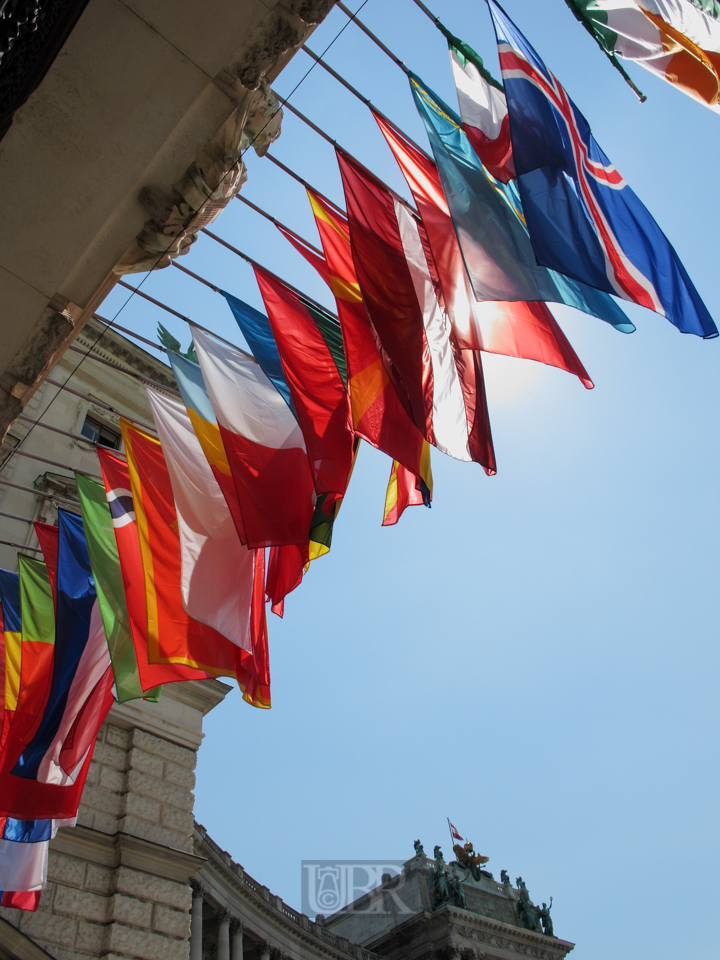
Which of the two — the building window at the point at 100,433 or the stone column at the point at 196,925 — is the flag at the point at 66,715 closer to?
the building window at the point at 100,433

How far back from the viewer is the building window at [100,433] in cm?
1853

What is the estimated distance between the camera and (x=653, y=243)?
26.1ft

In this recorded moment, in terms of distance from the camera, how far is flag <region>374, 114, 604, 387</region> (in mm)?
7641

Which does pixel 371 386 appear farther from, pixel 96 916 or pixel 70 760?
pixel 96 916

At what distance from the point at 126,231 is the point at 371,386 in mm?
2776

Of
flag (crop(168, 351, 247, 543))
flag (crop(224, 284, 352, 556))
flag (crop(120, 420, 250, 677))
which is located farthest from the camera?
flag (crop(168, 351, 247, 543))

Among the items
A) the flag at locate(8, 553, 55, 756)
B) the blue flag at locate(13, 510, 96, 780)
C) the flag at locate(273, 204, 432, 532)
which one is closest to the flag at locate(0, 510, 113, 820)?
the blue flag at locate(13, 510, 96, 780)

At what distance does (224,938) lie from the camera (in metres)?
25.6

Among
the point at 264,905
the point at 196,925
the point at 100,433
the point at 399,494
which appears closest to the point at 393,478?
the point at 399,494

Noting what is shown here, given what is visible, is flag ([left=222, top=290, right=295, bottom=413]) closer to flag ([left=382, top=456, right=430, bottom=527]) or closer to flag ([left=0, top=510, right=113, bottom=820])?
flag ([left=382, top=456, right=430, bottom=527])

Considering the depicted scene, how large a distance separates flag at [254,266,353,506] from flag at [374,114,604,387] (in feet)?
5.23

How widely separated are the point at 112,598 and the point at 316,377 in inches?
146

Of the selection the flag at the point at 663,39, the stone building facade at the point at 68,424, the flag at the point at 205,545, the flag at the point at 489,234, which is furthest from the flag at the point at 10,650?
the flag at the point at 663,39

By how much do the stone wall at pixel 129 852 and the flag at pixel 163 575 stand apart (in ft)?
18.5
